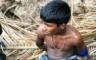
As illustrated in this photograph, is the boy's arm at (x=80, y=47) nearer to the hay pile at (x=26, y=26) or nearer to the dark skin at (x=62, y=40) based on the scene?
the dark skin at (x=62, y=40)

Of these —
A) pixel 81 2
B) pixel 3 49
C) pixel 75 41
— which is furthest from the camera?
pixel 81 2

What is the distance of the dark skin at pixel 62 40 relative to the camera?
2.58 meters

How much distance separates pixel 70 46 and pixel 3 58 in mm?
781

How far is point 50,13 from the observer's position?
236 cm

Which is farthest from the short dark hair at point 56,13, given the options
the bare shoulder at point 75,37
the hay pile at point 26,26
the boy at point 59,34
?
the hay pile at point 26,26

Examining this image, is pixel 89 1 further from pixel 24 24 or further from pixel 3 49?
pixel 3 49

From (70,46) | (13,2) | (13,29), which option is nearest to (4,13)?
(13,2)

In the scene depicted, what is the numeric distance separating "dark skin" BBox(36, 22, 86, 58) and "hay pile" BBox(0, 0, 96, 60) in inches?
23.4

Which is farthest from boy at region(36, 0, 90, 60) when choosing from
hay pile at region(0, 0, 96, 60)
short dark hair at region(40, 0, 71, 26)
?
hay pile at region(0, 0, 96, 60)

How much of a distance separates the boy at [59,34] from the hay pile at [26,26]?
1.83 feet

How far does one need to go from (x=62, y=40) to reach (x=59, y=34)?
0.06m

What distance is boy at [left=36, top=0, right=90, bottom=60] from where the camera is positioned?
238cm

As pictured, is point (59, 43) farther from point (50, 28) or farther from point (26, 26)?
point (26, 26)

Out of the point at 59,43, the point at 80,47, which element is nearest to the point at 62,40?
the point at 59,43
